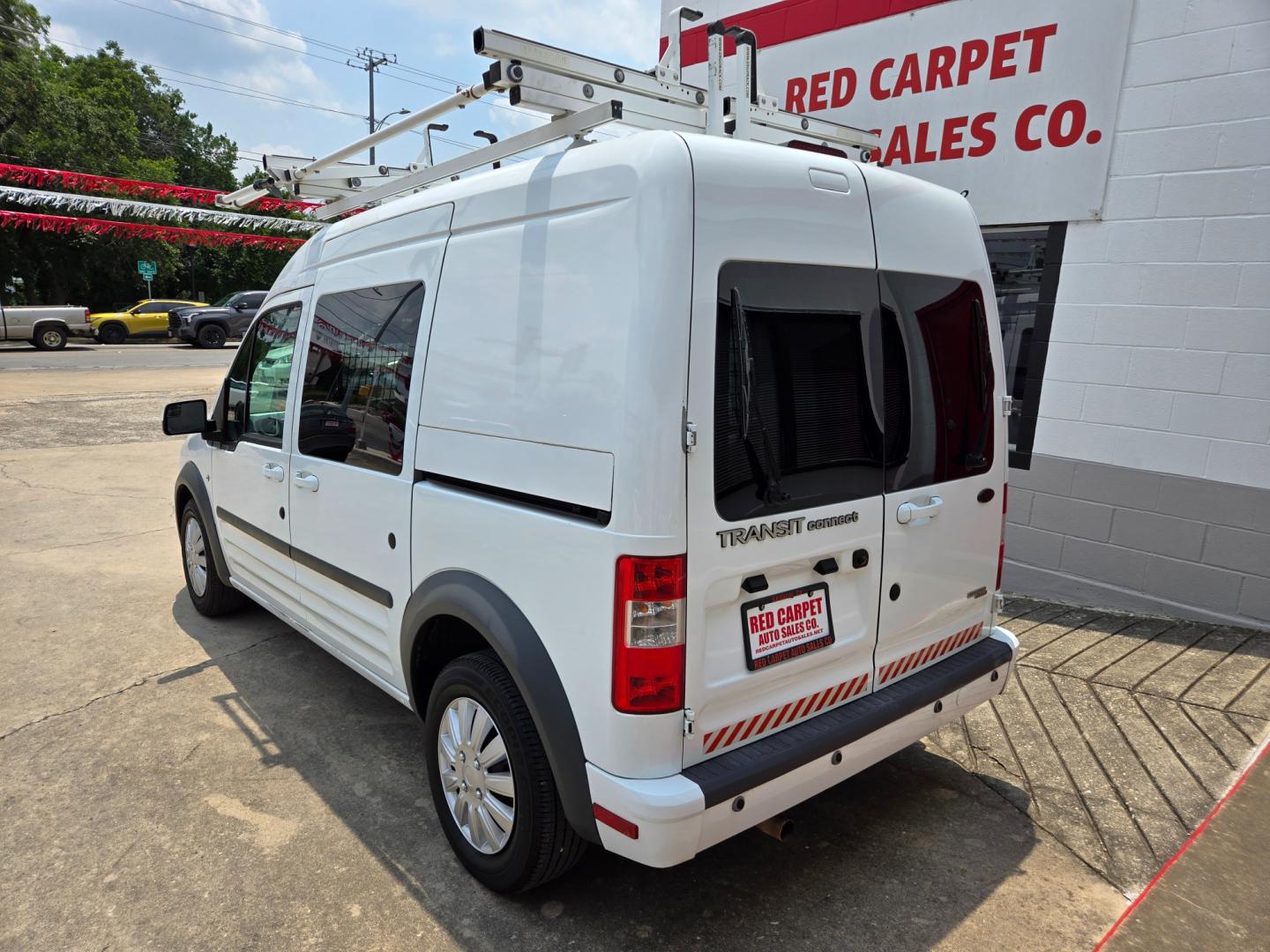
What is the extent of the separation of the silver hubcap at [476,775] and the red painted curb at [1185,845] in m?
1.80

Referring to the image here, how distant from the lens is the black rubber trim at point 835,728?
217 cm

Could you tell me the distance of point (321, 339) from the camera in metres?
3.50

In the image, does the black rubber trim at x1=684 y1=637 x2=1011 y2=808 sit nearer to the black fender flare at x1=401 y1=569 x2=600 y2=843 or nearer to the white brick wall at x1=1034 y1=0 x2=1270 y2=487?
the black fender flare at x1=401 y1=569 x2=600 y2=843

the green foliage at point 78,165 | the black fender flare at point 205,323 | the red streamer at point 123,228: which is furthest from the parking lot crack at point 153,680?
the green foliage at point 78,165

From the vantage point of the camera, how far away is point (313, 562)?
11.6 ft

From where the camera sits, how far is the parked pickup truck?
76.8 feet

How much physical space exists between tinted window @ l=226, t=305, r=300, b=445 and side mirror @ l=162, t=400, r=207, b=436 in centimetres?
13

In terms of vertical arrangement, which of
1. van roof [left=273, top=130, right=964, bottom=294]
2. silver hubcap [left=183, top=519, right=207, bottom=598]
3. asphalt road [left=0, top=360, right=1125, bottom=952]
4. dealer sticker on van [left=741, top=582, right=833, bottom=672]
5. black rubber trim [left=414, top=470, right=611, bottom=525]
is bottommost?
asphalt road [left=0, top=360, right=1125, bottom=952]

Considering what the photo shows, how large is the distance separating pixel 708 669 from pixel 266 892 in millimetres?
1655

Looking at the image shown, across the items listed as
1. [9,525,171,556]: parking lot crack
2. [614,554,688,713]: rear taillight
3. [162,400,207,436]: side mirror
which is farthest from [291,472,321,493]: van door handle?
[9,525,171,556]: parking lot crack

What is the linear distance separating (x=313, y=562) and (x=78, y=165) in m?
40.8

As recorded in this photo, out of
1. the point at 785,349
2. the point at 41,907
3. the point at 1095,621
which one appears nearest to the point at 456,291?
the point at 785,349

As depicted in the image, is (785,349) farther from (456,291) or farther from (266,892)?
(266,892)

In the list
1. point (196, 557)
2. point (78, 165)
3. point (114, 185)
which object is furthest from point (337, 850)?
point (78, 165)
